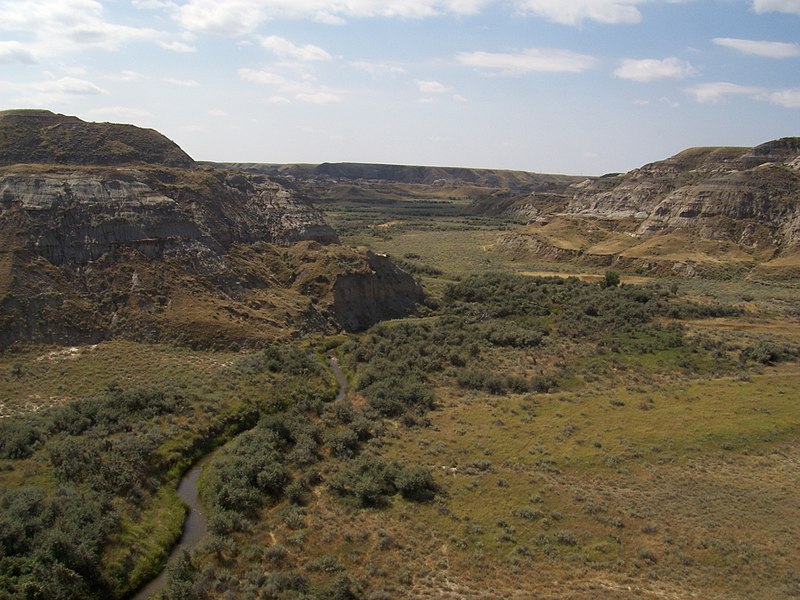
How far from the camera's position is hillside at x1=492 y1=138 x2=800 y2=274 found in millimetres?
97875

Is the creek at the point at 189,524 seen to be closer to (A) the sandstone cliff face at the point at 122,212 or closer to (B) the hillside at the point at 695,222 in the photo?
(A) the sandstone cliff face at the point at 122,212

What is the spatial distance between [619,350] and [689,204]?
68381 mm

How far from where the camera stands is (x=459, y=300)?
71750 millimetres

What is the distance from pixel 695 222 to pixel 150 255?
9259 centimetres

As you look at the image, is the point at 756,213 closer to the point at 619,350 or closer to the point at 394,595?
the point at 619,350

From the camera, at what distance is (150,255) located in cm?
5541

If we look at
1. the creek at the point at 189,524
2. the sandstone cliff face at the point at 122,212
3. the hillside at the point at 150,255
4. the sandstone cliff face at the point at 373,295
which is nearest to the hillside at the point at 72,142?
the hillside at the point at 150,255

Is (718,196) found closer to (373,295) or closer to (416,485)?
(373,295)

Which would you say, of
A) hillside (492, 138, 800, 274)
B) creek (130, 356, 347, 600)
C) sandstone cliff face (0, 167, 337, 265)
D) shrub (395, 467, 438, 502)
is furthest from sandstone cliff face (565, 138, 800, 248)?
creek (130, 356, 347, 600)

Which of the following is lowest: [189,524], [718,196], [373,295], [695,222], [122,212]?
[189,524]

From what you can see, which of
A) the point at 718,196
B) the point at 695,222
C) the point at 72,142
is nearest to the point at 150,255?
the point at 72,142

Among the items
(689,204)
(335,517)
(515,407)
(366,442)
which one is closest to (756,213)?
(689,204)

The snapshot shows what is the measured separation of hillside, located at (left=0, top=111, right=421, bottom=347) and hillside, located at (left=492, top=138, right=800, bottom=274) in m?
51.3

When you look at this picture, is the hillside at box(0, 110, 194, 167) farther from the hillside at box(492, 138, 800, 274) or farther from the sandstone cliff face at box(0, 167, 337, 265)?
the hillside at box(492, 138, 800, 274)
